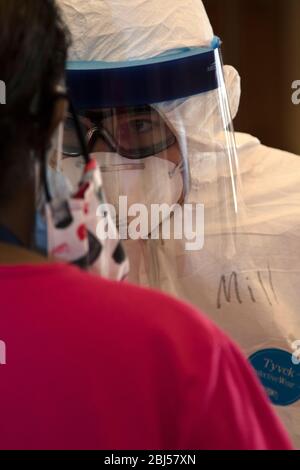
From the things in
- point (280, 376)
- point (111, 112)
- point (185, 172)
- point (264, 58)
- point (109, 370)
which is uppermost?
point (264, 58)

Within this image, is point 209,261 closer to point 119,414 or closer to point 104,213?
point 104,213

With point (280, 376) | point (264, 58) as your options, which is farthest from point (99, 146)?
point (264, 58)

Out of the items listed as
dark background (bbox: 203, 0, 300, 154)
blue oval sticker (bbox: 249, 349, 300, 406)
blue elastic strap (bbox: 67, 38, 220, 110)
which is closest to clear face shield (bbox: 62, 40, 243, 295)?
blue elastic strap (bbox: 67, 38, 220, 110)

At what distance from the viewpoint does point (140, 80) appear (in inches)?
42.5

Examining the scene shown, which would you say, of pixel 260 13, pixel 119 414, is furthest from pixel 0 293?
pixel 260 13

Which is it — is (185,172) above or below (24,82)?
below

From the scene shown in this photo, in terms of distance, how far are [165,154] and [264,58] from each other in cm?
131

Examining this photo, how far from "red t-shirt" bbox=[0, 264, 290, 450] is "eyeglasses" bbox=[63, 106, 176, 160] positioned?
613 millimetres

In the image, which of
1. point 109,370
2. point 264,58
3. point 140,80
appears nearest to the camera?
point 109,370

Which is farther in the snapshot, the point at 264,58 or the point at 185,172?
the point at 264,58

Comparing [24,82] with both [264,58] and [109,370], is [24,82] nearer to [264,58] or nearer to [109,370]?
[109,370]

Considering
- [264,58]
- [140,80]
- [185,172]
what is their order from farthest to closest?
[264,58]
[185,172]
[140,80]

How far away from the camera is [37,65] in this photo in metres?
0.57

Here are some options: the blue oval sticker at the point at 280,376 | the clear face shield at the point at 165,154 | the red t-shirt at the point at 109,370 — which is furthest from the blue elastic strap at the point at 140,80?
the red t-shirt at the point at 109,370
